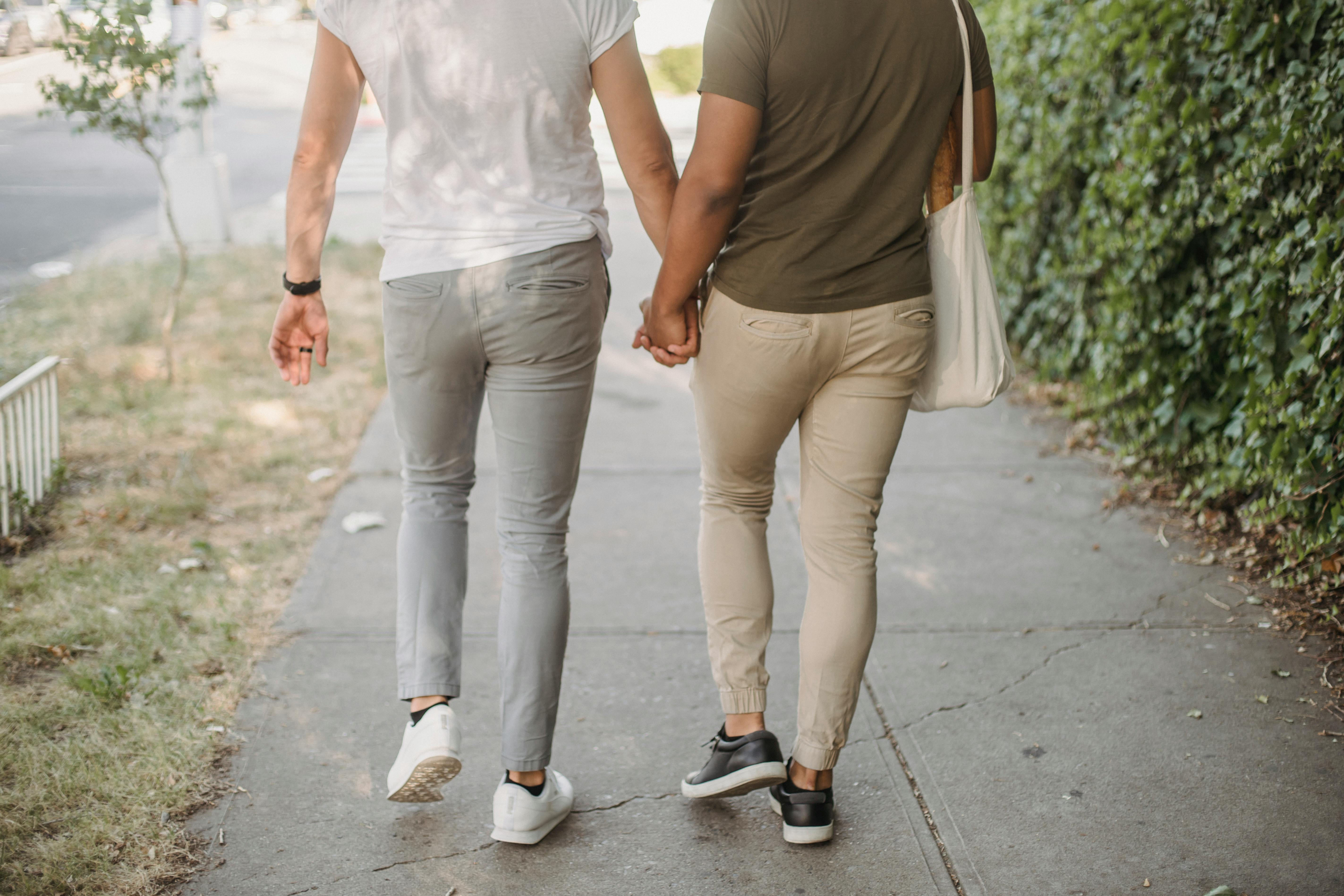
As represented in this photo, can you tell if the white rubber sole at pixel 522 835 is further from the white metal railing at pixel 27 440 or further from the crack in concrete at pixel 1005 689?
the white metal railing at pixel 27 440

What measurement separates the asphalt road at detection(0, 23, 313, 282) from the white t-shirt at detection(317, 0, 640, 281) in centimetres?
398

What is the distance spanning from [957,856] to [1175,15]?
→ 303cm

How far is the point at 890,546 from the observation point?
3904mm

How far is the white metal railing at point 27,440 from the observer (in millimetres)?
3711

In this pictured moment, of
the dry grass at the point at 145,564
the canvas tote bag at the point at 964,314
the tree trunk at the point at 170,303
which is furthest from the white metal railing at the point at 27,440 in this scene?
the canvas tote bag at the point at 964,314

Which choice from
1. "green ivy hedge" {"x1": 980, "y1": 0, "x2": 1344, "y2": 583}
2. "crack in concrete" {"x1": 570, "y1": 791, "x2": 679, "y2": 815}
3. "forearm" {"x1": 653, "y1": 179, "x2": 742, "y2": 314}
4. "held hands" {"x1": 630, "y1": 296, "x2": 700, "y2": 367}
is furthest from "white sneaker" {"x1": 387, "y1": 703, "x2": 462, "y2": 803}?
"green ivy hedge" {"x1": 980, "y1": 0, "x2": 1344, "y2": 583}

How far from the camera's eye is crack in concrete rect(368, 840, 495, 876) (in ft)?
7.56

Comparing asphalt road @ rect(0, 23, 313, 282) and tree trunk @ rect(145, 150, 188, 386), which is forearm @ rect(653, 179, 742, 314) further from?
asphalt road @ rect(0, 23, 313, 282)

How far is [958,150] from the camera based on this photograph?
221cm

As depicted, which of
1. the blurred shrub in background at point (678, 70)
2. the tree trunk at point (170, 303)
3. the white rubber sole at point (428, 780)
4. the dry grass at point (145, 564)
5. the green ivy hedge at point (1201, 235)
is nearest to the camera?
the white rubber sole at point (428, 780)

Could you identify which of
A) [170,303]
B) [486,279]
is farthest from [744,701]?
[170,303]

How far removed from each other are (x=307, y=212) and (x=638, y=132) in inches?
28.2

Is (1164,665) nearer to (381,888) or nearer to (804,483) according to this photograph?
(804,483)

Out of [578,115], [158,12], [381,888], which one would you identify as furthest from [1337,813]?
[158,12]
